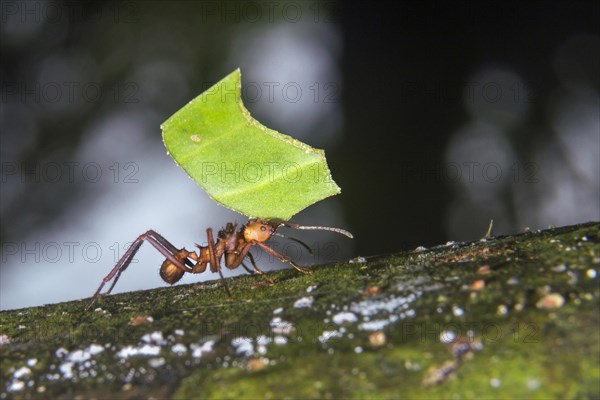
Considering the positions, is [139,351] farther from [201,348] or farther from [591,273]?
[591,273]

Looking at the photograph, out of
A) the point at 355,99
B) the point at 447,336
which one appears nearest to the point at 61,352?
the point at 447,336

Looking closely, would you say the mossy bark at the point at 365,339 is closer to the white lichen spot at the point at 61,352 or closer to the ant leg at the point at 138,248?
the white lichen spot at the point at 61,352

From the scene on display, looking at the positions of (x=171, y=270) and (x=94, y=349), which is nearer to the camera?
(x=94, y=349)

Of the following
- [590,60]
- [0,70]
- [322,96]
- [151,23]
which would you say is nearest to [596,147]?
[590,60]

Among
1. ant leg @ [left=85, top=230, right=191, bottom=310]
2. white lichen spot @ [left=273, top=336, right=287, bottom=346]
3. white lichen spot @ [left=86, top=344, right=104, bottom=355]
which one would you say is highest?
ant leg @ [left=85, top=230, right=191, bottom=310]

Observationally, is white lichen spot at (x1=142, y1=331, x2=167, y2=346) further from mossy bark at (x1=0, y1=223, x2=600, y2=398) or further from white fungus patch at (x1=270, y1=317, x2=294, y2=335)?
white fungus patch at (x1=270, y1=317, x2=294, y2=335)

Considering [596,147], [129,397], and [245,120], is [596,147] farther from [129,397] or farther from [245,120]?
[129,397]

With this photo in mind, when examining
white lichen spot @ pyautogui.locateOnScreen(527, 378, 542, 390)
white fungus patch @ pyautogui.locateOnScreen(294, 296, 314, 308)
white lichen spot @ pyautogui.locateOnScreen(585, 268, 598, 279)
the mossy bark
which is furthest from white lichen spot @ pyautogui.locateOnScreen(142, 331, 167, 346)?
white lichen spot @ pyautogui.locateOnScreen(585, 268, 598, 279)
